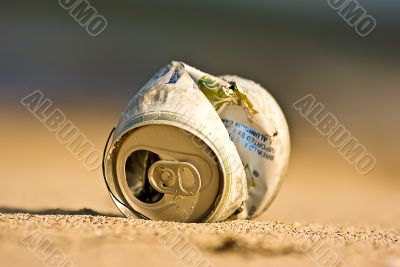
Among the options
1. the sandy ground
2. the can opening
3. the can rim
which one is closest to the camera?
the sandy ground

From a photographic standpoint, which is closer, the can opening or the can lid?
the can lid

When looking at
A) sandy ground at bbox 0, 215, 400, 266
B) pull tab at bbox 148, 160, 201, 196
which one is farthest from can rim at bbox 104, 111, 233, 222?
sandy ground at bbox 0, 215, 400, 266

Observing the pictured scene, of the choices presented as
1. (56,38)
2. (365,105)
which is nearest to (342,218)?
(365,105)

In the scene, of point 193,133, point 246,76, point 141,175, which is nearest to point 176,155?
point 193,133

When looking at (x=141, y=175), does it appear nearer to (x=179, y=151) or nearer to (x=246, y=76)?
(x=179, y=151)

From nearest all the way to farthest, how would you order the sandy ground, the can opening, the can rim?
the sandy ground
the can rim
the can opening

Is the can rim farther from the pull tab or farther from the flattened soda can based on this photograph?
the pull tab

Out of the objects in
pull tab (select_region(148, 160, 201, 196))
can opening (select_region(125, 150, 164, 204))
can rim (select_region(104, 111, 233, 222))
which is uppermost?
can rim (select_region(104, 111, 233, 222))
